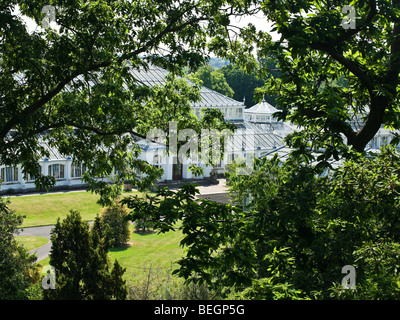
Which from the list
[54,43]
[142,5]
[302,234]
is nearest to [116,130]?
[54,43]

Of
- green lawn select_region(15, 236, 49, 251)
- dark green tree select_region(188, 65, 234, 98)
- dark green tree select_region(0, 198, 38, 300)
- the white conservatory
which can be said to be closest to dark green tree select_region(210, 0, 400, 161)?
dark green tree select_region(0, 198, 38, 300)

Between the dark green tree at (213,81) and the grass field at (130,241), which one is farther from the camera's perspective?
the dark green tree at (213,81)

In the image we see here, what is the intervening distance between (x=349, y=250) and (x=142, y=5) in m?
7.85

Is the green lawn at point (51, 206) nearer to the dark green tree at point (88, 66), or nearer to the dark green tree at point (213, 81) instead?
the dark green tree at point (88, 66)

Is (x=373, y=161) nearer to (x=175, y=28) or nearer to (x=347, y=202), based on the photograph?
(x=347, y=202)

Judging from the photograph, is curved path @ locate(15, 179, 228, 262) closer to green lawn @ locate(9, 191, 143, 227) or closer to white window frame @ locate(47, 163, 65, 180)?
green lawn @ locate(9, 191, 143, 227)

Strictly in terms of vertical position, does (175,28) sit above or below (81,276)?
above

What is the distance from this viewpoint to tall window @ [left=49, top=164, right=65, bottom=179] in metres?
33.9

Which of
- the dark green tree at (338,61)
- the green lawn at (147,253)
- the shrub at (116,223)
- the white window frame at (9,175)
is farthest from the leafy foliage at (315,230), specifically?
the white window frame at (9,175)

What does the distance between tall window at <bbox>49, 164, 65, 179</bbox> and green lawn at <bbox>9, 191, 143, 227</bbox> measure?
2.59 metres

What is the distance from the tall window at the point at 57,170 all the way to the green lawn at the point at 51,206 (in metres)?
2.59

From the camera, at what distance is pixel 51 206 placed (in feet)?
94.7

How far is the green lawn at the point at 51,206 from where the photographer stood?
2677 centimetres

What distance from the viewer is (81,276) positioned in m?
13.6
